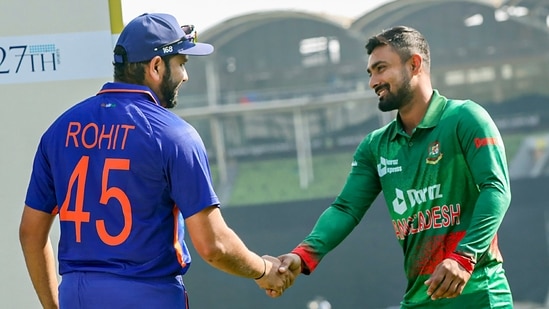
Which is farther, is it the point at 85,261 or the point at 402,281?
the point at 402,281

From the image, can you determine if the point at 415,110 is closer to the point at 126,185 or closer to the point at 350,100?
the point at 126,185

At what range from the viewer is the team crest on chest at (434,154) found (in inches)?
145

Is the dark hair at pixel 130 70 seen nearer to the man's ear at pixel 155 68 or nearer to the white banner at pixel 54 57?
the man's ear at pixel 155 68

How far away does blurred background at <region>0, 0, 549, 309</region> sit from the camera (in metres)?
26.5

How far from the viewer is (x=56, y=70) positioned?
4.11 m

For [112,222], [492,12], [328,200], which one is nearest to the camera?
[112,222]

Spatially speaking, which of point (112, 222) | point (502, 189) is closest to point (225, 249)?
point (112, 222)

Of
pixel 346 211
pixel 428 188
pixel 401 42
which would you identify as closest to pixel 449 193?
pixel 428 188

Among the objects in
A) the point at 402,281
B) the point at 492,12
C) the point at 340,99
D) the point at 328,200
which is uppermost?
the point at 492,12

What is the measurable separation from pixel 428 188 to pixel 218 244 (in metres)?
0.99

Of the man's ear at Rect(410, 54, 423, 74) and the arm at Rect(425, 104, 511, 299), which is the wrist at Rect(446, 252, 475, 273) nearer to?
the arm at Rect(425, 104, 511, 299)

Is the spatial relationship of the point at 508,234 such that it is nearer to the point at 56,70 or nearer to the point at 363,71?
the point at 363,71

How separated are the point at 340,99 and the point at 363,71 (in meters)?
1.10

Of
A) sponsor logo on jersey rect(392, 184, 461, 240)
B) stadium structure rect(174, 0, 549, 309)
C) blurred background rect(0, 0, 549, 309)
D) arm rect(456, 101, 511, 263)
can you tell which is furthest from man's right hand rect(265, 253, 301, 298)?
stadium structure rect(174, 0, 549, 309)
